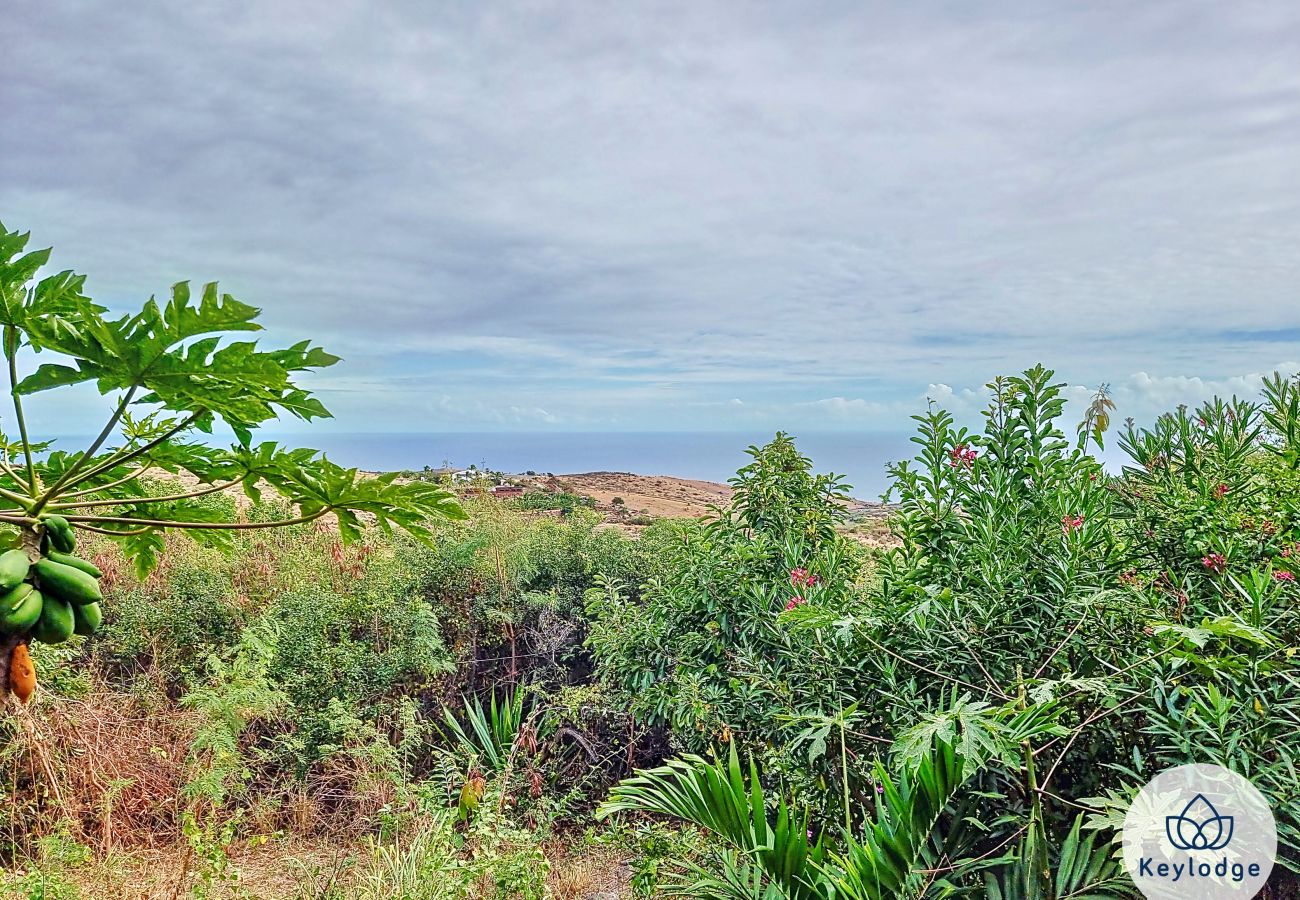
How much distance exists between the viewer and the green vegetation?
1.38 metres

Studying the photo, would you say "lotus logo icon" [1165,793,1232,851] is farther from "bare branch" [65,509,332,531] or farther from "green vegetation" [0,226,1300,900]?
"bare branch" [65,509,332,531]

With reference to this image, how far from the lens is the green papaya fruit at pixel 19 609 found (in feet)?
3.23

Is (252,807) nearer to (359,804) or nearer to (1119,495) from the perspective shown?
(359,804)

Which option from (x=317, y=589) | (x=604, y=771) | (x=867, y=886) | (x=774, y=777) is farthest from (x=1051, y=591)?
(x=317, y=589)

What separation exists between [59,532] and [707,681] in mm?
2505

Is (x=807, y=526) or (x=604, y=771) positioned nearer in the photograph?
(x=807, y=526)

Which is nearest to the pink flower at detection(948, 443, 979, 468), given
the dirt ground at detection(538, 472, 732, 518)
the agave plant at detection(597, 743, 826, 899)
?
the agave plant at detection(597, 743, 826, 899)

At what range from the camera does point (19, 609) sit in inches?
39.1

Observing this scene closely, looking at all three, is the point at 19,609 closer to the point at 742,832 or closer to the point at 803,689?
the point at 742,832

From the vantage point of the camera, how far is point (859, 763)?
252cm

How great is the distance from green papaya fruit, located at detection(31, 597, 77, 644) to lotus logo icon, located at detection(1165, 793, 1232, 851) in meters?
2.31

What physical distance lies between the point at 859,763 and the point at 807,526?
108 cm

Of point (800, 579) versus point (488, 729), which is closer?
point (800, 579)

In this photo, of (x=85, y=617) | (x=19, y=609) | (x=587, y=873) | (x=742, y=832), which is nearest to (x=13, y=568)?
(x=19, y=609)
